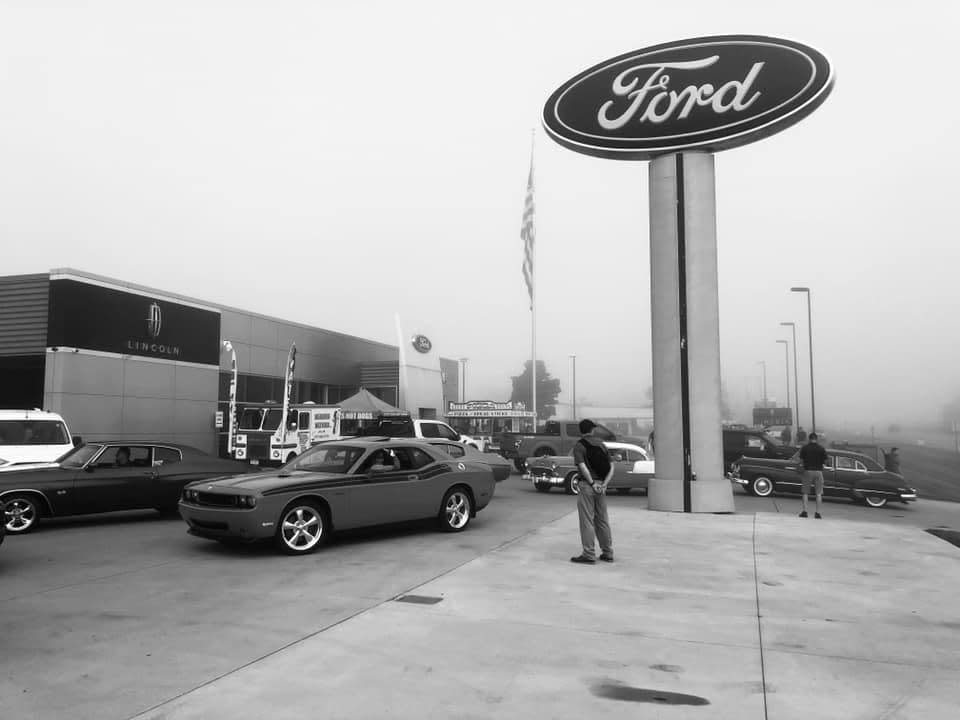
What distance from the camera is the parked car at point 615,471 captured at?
1881cm

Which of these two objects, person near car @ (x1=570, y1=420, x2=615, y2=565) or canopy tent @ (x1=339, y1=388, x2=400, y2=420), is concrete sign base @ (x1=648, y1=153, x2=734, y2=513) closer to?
person near car @ (x1=570, y1=420, x2=615, y2=565)

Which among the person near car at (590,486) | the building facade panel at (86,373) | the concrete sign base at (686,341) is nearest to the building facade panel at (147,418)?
the building facade panel at (86,373)

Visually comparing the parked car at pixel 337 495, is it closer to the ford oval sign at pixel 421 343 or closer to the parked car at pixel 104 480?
the parked car at pixel 104 480

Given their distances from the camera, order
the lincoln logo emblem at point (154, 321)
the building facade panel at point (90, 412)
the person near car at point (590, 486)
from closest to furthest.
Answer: the person near car at point (590, 486), the building facade panel at point (90, 412), the lincoln logo emblem at point (154, 321)

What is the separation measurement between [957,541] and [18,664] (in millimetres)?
12632

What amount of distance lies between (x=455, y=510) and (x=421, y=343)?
100.0 feet

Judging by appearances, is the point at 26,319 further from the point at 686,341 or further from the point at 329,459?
the point at 686,341

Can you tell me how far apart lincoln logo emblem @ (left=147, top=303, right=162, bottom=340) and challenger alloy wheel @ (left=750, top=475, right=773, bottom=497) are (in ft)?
65.8

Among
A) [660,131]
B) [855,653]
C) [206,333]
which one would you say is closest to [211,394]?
[206,333]

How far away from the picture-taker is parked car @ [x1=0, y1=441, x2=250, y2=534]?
35.2 feet

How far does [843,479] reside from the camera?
62.7ft

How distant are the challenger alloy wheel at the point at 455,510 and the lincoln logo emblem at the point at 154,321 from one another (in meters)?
18.0

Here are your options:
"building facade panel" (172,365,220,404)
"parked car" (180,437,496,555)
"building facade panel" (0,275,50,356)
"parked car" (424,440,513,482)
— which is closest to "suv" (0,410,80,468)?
"parked car" (180,437,496,555)

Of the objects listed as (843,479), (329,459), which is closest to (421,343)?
(843,479)
